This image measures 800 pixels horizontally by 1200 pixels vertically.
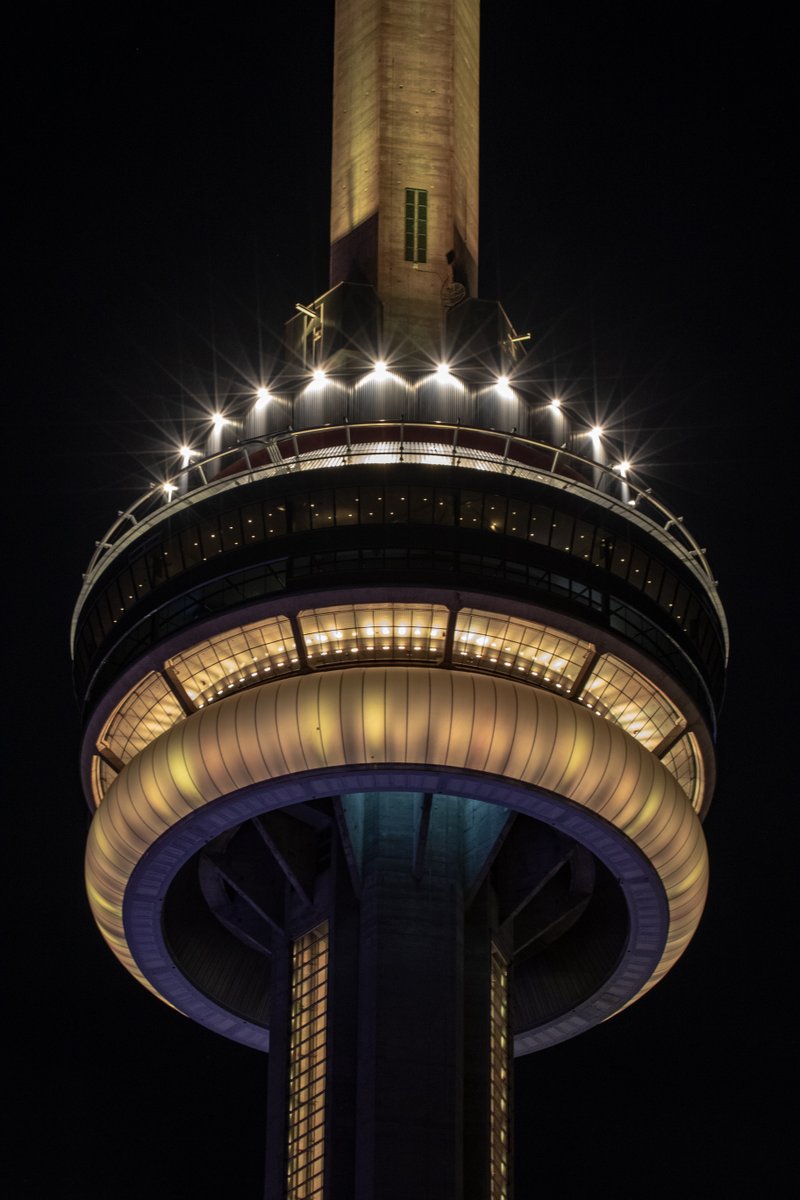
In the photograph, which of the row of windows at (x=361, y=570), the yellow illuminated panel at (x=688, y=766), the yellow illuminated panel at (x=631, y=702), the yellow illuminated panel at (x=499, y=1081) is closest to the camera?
the row of windows at (x=361, y=570)

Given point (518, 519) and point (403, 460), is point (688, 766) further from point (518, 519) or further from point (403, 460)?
point (403, 460)

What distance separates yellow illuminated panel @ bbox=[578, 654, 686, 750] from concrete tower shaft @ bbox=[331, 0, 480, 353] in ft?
56.8

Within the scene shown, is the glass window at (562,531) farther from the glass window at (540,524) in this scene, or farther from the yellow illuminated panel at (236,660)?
the yellow illuminated panel at (236,660)

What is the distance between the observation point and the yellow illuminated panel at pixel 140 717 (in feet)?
251

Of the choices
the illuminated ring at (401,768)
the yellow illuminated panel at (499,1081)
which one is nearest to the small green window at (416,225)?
the illuminated ring at (401,768)

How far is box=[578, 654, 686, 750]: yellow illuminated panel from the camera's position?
249ft

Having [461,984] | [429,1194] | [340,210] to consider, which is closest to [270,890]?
[461,984]

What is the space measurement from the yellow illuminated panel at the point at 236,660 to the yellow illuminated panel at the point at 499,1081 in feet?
44.1

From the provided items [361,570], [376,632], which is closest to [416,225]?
[361,570]

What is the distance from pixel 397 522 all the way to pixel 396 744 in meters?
9.22

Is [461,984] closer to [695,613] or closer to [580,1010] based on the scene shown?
[580,1010]

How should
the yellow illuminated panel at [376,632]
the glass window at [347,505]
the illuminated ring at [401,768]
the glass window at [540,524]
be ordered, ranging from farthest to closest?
the glass window at [540,524], the glass window at [347,505], the yellow illuminated panel at [376,632], the illuminated ring at [401,768]

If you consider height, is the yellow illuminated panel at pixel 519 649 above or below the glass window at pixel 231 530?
below

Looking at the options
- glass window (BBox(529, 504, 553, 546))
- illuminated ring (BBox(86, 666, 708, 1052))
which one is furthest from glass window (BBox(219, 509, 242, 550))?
glass window (BBox(529, 504, 553, 546))
